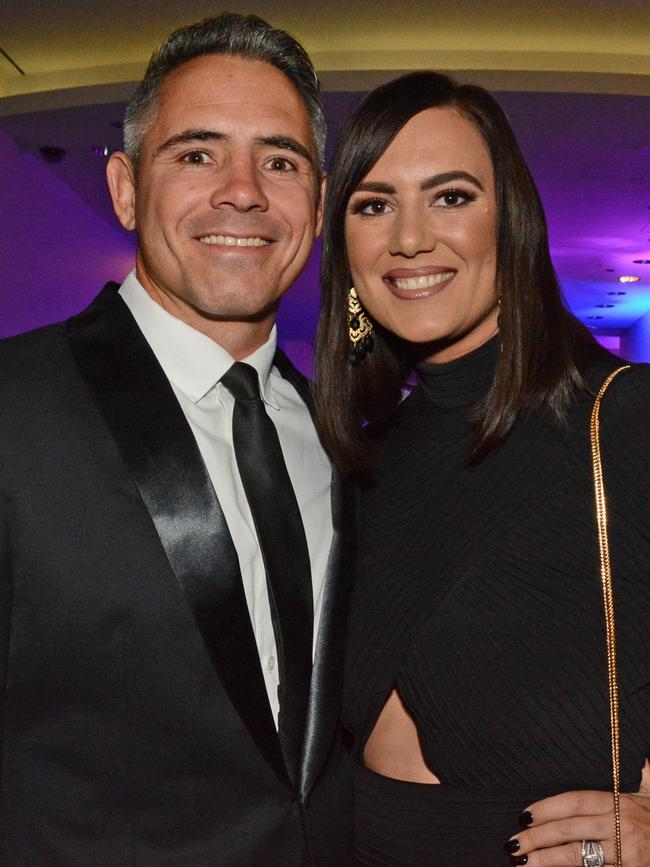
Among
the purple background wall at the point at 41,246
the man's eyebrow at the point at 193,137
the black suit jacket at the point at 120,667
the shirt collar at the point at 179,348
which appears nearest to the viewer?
the black suit jacket at the point at 120,667

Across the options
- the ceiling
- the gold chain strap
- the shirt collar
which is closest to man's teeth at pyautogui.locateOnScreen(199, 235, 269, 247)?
the shirt collar

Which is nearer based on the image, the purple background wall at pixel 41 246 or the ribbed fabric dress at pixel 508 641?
the ribbed fabric dress at pixel 508 641

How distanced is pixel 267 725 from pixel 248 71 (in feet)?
4.02

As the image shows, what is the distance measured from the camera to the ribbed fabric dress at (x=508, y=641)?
1618 mm

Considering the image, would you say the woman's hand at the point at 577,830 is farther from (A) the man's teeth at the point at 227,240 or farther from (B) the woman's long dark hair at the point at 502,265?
(A) the man's teeth at the point at 227,240

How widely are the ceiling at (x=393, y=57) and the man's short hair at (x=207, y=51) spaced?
412 cm

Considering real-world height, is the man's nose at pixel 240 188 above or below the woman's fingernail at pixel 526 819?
above

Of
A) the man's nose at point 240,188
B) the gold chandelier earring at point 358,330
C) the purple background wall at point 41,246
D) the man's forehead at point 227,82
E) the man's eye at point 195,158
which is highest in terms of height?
A: the purple background wall at point 41,246

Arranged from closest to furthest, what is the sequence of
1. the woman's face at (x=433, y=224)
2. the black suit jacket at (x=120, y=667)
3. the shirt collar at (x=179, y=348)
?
the black suit jacket at (x=120, y=667) → the shirt collar at (x=179, y=348) → the woman's face at (x=433, y=224)

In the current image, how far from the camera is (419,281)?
6.33 ft

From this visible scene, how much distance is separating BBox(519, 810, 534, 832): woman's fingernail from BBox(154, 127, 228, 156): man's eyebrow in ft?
4.33

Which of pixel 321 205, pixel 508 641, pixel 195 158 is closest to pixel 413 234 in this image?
pixel 321 205

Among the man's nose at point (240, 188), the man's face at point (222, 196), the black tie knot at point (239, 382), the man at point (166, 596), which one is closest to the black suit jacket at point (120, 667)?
the man at point (166, 596)

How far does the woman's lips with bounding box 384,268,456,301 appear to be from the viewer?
75.4 inches
